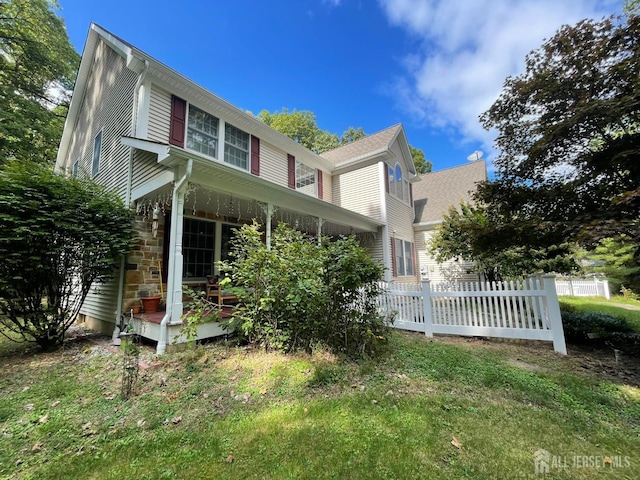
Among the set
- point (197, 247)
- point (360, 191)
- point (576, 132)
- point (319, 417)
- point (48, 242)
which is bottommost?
point (319, 417)

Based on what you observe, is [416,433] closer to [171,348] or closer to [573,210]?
[171,348]

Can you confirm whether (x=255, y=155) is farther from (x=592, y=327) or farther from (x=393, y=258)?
(x=592, y=327)

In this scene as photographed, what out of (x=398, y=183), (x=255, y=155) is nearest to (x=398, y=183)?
(x=398, y=183)

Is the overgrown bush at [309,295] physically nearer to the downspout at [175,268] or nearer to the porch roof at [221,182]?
the downspout at [175,268]

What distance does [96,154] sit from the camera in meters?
8.66

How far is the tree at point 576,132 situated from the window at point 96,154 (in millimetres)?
10363

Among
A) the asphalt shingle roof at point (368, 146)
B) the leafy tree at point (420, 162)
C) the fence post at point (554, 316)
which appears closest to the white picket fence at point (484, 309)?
the fence post at point (554, 316)

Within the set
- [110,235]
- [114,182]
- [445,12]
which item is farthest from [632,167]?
[114,182]

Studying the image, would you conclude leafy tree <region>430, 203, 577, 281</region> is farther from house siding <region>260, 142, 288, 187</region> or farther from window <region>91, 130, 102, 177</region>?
window <region>91, 130, 102, 177</region>

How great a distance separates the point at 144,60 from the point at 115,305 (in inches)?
219

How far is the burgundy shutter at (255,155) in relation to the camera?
897 cm

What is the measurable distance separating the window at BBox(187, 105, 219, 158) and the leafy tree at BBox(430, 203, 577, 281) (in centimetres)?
678

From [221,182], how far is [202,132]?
3322mm

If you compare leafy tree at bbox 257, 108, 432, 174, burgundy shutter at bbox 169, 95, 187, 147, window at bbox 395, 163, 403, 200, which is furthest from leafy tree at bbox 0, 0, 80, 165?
window at bbox 395, 163, 403, 200
